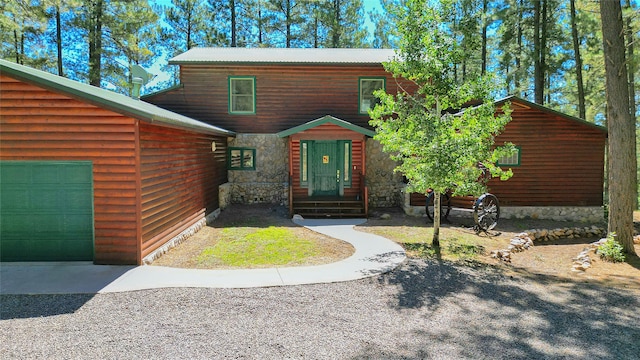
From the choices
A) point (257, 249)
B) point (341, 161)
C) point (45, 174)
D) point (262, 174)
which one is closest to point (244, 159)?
point (262, 174)

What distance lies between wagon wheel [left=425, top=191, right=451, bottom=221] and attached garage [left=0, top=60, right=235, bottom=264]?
8669 millimetres

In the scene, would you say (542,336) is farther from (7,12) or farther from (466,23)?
(7,12)

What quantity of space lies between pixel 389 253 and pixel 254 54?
11585mm

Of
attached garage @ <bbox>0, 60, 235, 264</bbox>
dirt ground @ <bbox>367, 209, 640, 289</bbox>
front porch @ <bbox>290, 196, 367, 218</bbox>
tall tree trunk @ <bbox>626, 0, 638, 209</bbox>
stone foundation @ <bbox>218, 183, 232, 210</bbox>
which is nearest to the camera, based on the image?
attached garage @ <bbox>0, 60, 235, 264</bbox>

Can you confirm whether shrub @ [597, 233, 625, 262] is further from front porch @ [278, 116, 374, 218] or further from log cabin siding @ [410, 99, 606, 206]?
front porch @ [278, 116, 374, 218]

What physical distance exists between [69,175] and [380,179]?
35.1 ft

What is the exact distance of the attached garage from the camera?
664cm

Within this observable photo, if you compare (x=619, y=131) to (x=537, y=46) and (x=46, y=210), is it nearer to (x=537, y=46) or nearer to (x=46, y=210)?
(x=537, y=46)

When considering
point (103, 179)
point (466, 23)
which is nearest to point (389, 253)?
point (466, 23)

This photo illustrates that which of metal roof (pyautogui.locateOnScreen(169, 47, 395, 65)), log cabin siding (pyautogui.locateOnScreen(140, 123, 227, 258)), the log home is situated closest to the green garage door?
log cabin siding (pyautogui.locateOnScreen(140, 123, 227, 258))

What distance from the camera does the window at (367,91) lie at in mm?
14969

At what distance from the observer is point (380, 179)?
1474 centimetres

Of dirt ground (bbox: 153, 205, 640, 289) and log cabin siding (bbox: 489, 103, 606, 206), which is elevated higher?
log cabin siding (bbox: 489, 103, 606, 206)

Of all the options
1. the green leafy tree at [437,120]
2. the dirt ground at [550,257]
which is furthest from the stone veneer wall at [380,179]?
the green leafy tree at [437,120]
